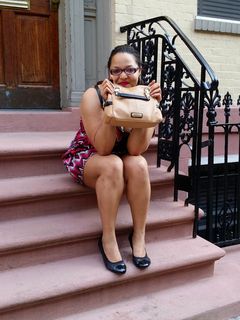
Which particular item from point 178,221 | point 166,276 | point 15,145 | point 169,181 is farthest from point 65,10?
point 166,276

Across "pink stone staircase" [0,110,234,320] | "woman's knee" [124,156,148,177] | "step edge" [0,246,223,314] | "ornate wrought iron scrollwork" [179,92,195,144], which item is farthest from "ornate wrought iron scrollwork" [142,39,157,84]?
"step edge" [0,246,223,314]

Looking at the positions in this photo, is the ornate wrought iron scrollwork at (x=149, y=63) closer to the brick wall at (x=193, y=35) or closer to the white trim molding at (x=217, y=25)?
the brick wall at (x=193, y=35)

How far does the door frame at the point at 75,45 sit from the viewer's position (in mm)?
3973

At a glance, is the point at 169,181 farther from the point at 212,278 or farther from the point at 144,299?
the point at 144,299

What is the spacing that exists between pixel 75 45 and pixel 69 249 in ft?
7.53

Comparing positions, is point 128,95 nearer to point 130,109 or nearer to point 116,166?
point 130,109

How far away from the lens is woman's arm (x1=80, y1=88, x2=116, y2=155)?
236 centimetres

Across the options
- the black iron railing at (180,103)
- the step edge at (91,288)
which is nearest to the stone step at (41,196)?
the step edge at (91,288)

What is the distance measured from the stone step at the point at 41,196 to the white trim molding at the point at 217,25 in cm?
262

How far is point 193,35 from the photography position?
177 inches

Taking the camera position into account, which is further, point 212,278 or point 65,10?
point 65,10

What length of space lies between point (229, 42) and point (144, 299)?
135 inches

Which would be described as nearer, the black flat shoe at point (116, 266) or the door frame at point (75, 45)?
the black flat shoe at point (116, 266)

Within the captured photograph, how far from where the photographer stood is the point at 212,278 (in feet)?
8.89
